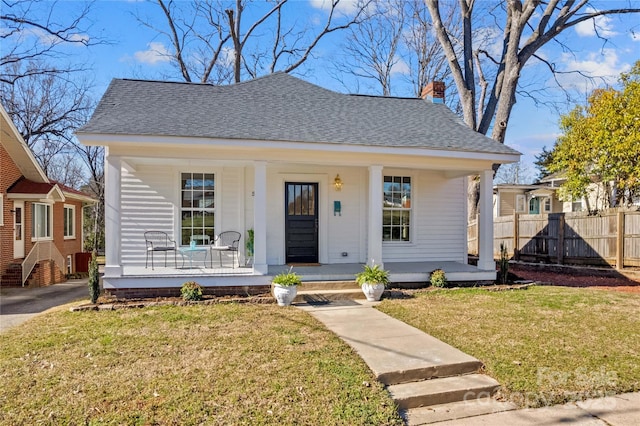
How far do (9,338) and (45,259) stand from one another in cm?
929

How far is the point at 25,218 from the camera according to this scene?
12.8 metres

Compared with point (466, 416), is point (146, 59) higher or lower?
higher

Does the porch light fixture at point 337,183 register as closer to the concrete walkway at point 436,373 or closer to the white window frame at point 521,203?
the concrete walkway at point 436,373

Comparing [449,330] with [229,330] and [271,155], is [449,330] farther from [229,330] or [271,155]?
[271,155]

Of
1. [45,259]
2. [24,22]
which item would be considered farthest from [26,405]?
[45,259]

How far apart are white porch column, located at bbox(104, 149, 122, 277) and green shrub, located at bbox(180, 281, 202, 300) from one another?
127 centimetres

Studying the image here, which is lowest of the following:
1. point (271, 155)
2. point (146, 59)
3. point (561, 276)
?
Answer: point (561, 276)

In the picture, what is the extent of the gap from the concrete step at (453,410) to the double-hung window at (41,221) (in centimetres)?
1441

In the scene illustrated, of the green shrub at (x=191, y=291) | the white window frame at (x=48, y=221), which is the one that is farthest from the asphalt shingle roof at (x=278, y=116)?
the white window frame at (x=48, y=221)

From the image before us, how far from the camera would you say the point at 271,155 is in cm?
794

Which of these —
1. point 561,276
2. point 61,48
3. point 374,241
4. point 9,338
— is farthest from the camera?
point 61,48

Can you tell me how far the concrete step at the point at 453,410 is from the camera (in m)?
3.39

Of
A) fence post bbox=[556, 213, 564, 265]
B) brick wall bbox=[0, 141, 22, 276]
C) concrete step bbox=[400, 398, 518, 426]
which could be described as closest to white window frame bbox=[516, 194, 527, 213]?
fence post bbox=[556, 213, 564, 265]

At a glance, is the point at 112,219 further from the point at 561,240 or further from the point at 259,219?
the point at 561,240
